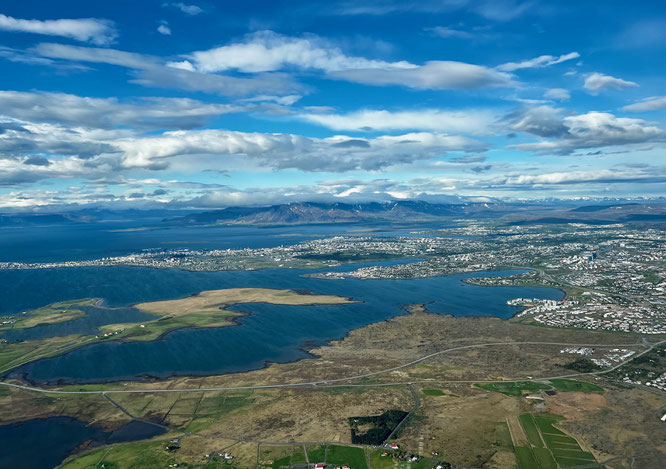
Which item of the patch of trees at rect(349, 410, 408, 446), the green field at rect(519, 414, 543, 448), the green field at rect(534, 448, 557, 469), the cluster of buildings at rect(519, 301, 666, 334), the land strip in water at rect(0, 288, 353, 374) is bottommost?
the green field at rect(534, 448, 557, 469)

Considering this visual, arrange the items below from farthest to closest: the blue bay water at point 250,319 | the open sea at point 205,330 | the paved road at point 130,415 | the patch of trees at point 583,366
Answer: the blue bay water at point 250,319, the open sea at point 205,330, the patch of trees at point 583,366, the paved road at point 130,415

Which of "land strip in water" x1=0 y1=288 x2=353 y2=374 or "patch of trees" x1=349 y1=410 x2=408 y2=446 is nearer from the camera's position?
"patch of trees" x1=349 y1=410 x2=408 y2=446

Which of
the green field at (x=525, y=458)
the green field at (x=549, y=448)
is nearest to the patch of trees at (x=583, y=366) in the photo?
the green field at (x=549, y=448)

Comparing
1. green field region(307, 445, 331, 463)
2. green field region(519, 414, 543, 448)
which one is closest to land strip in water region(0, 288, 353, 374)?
green field region(307, 445, 331, 463)

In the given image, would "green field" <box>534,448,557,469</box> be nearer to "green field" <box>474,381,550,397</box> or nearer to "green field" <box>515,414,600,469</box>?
"green field" <box>515,414,600,469</box>

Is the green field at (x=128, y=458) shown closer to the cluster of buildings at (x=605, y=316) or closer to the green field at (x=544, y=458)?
the green field at (x=544, y=458)

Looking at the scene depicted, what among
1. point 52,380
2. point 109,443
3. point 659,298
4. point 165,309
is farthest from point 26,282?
point 659,298

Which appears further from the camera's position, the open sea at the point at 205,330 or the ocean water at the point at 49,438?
the open sea at the point at 205,330
